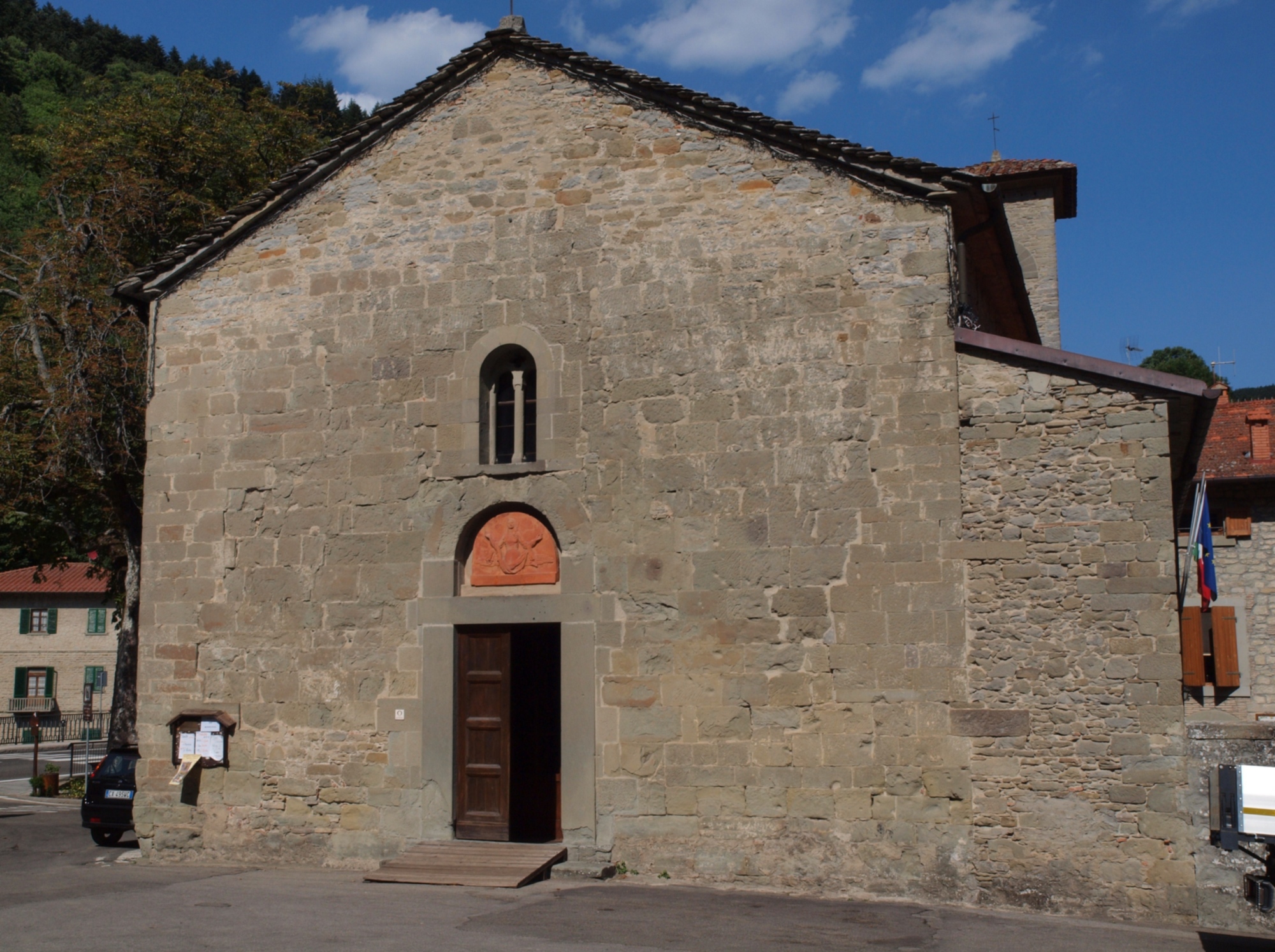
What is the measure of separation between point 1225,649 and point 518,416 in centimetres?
1431

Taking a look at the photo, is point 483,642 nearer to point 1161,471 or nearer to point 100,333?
point 1161,471

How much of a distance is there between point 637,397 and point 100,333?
13.1 m

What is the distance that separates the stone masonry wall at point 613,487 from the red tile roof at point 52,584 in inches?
1298

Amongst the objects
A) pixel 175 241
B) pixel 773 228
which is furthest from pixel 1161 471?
pixel 175 241

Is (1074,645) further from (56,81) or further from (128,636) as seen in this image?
(56,81)

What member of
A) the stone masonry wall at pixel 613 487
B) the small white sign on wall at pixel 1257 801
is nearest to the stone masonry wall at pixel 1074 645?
the stone masonry wall at pixel 613 487

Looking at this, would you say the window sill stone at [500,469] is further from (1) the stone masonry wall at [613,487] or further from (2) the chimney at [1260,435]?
(2) the chimney at [1260,435]

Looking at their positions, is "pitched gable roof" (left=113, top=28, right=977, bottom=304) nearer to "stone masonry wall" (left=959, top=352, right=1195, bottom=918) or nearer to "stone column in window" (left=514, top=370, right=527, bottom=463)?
"stone masonry wall" (left=959, top=352, right=1195, bottom=918)

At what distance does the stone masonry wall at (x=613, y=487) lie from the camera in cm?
970

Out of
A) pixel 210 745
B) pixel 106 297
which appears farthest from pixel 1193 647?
pixel 106 297

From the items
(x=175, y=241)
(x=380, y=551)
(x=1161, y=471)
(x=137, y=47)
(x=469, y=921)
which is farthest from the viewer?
(x=137, y=47)

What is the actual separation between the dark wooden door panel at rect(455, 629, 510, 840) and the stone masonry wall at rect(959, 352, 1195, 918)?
4.45m

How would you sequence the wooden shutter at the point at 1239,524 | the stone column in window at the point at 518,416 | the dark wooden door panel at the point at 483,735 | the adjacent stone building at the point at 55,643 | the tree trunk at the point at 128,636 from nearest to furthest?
the dark wooden door panel at the point at 483,735 < the stone column in window at the point at 518,416 < the wooden shutter at the point at 1239,524 < the tree trunk at the point at 128,636 < the adjacent stone building at the point at 55,643

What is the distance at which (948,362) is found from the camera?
9797 mm
